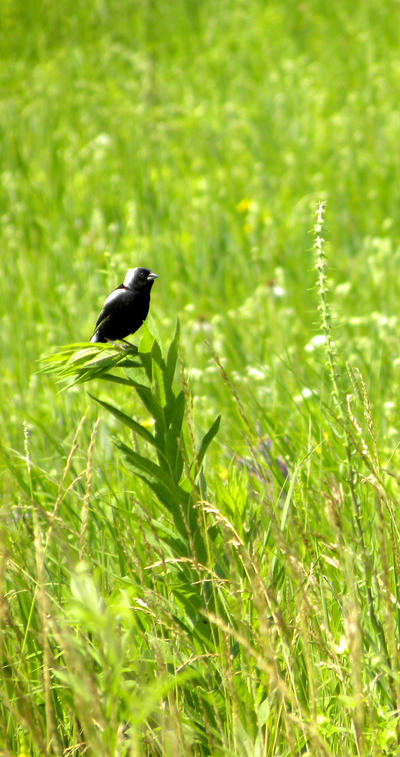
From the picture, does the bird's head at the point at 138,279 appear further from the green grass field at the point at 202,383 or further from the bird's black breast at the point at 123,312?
the green grass field at the point at 202,383

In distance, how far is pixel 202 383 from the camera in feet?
13.1

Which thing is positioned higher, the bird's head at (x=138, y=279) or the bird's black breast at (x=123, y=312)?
the bird's head at (x=138, y=279)

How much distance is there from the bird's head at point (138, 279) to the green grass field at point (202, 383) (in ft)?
0.65

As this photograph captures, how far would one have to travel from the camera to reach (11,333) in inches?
189

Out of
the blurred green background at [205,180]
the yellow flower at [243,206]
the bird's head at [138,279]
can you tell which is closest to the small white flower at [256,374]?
the blurred green background at [205,180]

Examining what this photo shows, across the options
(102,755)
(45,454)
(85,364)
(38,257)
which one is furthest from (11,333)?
(102,755)

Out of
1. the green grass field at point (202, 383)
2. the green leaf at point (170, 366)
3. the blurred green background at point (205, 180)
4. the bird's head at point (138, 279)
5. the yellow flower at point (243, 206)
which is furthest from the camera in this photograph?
the yellow flower at point (243, 206)

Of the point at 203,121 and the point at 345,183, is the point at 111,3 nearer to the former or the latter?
the point at 203,121

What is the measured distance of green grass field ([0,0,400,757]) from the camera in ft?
5.55

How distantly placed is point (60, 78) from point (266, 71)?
7.32 feet

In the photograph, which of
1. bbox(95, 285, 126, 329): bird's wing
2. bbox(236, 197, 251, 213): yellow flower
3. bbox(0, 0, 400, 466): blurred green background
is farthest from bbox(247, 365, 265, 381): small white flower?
bbox(236, 197, 251, 213): yellow flower

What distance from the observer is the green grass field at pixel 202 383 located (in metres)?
1.69

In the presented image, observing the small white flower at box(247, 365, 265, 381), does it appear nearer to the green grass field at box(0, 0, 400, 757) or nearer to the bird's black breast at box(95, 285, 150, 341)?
the green grass field at box(0, 0, 400, 757)

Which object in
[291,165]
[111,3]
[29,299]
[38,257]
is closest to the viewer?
[29,299]
